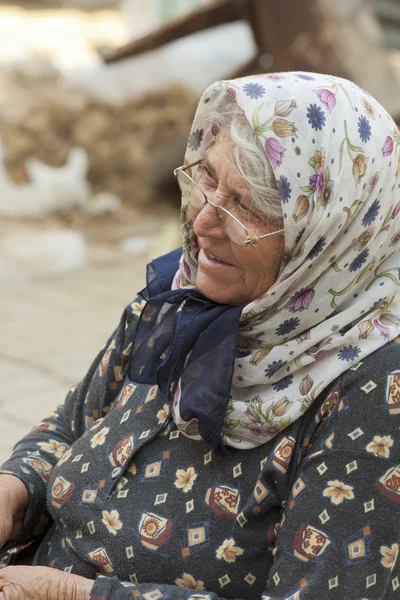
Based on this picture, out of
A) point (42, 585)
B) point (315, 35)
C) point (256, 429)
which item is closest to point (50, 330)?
point (315, 35)

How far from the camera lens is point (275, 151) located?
1591 mm

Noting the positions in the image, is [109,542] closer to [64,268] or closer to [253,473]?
[253,473]

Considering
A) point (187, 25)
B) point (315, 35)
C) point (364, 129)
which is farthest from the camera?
point (187, 25)

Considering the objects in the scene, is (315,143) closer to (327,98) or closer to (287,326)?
(327,98)

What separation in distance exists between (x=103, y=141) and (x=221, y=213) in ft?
19.7

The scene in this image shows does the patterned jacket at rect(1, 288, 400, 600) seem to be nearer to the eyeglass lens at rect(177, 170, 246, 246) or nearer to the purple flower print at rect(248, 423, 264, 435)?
the purple flower print at rect(248, 423, 264, 435)

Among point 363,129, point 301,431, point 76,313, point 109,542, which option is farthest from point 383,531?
point 76,313

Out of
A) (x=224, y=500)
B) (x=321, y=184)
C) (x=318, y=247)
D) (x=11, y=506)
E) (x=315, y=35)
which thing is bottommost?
(x=11, y=506)

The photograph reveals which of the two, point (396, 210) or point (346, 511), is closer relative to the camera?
point (346, 511)

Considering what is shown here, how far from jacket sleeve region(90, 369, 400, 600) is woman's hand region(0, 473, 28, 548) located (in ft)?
2.17

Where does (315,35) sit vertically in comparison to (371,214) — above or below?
below

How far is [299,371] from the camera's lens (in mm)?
1683

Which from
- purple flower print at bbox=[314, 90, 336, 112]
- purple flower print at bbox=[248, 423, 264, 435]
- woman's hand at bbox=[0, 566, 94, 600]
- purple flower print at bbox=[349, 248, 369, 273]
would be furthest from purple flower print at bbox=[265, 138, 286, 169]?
woman's hand at bbox=[0, 566, 94, 600]

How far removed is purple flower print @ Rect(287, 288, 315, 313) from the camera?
1.66 m
